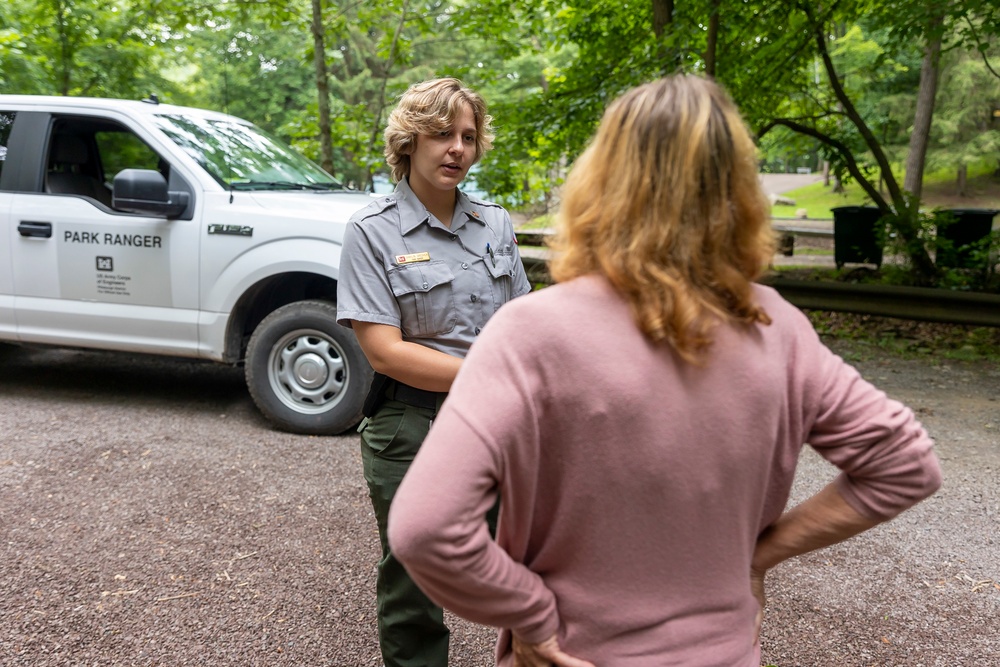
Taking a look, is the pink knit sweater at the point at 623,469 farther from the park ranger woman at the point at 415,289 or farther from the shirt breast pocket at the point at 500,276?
the shirt breast pocket at the point at 500,276

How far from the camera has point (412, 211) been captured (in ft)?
8.29

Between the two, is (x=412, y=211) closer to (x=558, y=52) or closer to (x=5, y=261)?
(x=5, y=261)

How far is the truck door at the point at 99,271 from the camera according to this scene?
18.8ft

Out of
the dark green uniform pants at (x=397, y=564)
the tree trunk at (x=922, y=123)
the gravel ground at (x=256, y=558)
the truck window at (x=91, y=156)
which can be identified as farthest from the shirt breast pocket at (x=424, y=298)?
the tree trunk at (x=922, y=123)

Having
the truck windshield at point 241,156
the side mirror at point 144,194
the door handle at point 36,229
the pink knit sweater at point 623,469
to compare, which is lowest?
the pink knit sweater at point 623,469

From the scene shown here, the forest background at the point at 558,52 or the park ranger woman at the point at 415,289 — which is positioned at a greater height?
the forest background at the point at 558,52

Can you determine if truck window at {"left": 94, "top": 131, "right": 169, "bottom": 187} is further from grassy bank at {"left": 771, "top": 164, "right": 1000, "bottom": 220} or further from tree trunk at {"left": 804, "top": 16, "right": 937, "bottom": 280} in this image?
grassy bank at {"left": 771, "top": 164, "right": 1000, "bottom": 220}

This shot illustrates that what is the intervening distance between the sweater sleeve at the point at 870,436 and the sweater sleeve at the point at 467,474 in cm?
48

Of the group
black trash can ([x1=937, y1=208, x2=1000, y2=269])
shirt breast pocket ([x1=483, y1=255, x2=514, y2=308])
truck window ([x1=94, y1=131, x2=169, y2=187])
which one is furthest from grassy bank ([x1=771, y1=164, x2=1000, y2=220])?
shirt breast pocket ([x1=483, y1=255, x2=514, y2=308])

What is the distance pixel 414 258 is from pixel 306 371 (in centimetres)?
328

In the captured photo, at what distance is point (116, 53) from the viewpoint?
12172 mm

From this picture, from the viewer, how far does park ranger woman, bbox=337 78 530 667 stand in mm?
2424

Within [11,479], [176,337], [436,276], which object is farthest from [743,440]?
[176,337]

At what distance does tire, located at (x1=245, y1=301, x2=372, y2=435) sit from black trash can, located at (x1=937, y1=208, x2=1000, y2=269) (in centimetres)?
740
